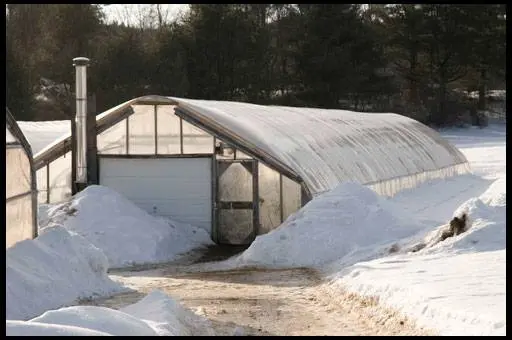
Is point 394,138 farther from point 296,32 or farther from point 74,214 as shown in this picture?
point 296,32

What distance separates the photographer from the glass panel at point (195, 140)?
65.4ft

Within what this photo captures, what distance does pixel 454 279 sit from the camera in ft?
38.9

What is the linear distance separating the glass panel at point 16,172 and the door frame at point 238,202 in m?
5.06

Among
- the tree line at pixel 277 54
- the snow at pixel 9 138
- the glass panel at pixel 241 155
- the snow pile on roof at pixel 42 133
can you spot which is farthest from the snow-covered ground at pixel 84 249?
the tree line at pixel 277 54

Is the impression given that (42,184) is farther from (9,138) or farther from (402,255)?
(402,255)

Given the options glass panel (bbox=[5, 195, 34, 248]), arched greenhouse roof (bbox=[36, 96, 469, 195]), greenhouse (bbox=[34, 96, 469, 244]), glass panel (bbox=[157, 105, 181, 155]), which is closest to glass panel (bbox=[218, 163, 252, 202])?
greenhouse (bbox=[34, 96, 469, 244])

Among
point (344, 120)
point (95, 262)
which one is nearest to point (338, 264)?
point (95, 262)

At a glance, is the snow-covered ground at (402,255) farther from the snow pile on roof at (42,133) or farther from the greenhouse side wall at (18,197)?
the snow pile on roof at (42,133)

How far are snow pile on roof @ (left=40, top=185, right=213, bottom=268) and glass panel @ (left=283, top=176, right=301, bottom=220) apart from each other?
5.90ft

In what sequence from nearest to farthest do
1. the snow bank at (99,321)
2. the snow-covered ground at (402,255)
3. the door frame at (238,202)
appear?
the snow bank at (99,321) → the snow-covered ground at (402,255) → the door frame at (238,202)

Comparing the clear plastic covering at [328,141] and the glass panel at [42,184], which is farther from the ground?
the clear plastic covering at [328,141]

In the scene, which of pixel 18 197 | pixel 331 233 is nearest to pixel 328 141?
pixel 331 233

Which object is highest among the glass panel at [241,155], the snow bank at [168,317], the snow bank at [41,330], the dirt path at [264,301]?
the glass panel at [241,155]

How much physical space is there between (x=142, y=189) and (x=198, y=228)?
1575 millimetres
